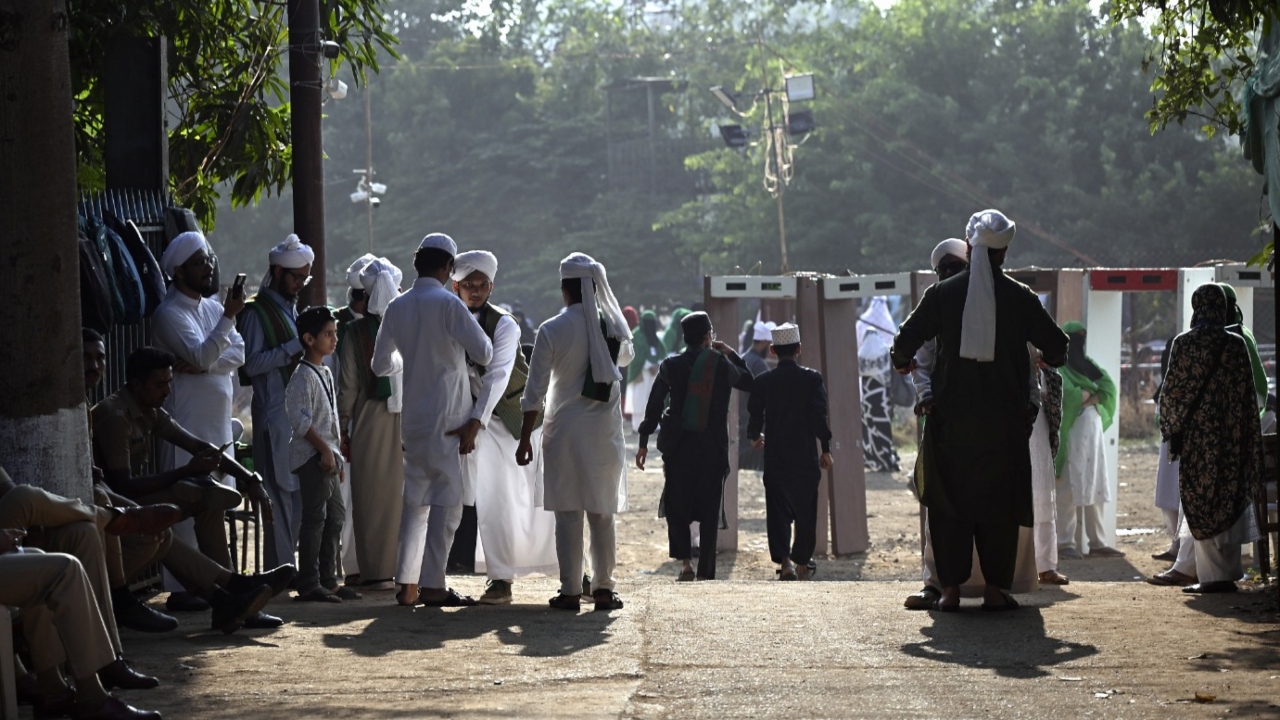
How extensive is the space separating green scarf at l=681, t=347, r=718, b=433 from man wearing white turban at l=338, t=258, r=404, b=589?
293 centimetres

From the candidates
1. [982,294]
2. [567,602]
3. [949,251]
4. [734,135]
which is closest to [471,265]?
[567,602]

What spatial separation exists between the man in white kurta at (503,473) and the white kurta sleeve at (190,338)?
1.30 meters

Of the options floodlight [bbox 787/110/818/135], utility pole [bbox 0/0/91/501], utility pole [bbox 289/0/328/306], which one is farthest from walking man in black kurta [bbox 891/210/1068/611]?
floodlight [bbox 787/110/818/135]

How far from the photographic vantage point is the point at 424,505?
856cm

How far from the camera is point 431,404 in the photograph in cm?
848

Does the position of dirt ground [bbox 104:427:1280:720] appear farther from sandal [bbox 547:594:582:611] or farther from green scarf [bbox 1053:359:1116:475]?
green scarf [bbox 1053:359:1116:475]

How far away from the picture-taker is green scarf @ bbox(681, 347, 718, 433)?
11805 millimetres

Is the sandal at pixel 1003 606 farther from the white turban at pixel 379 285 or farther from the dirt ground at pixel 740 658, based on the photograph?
the white turban at pixel 379 285

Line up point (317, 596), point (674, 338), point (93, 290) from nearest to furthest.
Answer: point (93, 290), point (317, 596), point (674, 338)

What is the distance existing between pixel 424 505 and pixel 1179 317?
714 centimetres

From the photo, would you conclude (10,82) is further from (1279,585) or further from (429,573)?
(1279,585)

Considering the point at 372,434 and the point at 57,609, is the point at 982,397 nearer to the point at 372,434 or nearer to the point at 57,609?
the point at 372,434

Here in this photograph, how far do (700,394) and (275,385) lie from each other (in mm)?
3744

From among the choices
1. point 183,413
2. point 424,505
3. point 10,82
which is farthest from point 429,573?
point 10,82
